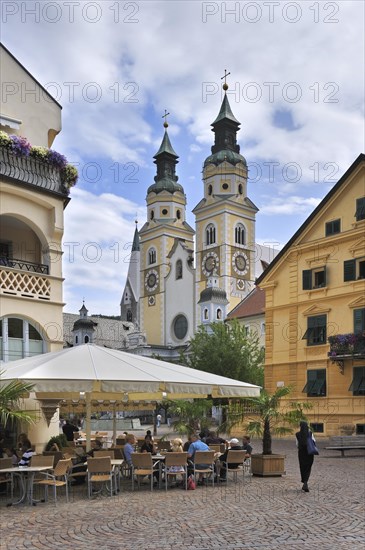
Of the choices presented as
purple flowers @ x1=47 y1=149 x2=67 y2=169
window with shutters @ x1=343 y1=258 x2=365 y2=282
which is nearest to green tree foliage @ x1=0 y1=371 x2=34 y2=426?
purple flowers @ x1=47 y1=149 x2=67 y2=169

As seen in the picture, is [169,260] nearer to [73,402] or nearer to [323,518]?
[73,402]

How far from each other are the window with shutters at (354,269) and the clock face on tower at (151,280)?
63.7m

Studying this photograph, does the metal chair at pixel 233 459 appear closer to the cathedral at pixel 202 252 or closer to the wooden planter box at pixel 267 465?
the wooden planter box at pixel 267 465

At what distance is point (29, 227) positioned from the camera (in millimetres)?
21266

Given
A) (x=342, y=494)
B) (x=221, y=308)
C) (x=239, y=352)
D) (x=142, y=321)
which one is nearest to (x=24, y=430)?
(x=342, y=494)

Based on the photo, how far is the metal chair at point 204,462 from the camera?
14094 mm

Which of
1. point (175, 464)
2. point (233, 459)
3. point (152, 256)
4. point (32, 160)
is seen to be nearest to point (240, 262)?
point (152, 256)

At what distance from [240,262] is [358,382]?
184 feet

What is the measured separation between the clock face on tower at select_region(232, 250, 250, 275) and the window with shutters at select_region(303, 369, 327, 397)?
5214 centimetres

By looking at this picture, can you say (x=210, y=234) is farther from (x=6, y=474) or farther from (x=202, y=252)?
(x=6, y=474)

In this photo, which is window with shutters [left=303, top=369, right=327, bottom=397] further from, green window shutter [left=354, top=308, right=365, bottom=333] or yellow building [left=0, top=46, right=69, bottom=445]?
yellow building [left=0, top=46, right=69, bottom=445]

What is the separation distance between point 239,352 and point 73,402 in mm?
25883

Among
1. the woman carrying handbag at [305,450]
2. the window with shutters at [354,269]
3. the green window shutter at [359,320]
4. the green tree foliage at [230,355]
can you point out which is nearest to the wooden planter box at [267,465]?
the woman carrying handbag at [305,450]

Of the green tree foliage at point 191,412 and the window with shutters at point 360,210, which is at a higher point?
the window with shutters at point 360,210
